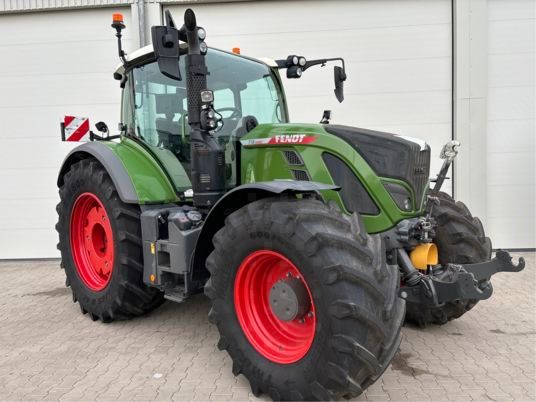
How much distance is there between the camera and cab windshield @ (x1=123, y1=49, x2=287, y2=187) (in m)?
3.88

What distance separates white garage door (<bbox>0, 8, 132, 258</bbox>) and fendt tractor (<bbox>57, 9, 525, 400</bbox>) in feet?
10.1

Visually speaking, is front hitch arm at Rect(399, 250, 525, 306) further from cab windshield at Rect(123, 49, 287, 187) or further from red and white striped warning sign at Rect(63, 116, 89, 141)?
red and white striped warning sign at Rect(63, 116, 89, 141)

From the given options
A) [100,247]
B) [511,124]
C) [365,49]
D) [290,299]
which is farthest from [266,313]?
[511,124]

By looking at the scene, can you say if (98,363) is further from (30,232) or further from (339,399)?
(30,232)

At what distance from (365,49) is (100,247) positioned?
189 inches

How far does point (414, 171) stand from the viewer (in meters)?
3.08

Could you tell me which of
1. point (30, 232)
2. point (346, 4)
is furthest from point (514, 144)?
point (30, 232)

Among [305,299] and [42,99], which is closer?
[305,299]

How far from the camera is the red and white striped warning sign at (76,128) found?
6000 millimetres

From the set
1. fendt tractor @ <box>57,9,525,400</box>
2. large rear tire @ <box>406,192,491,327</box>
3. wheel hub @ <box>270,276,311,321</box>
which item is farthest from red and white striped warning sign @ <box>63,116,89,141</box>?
large rear tire @ <box>406,192,491,327</box>

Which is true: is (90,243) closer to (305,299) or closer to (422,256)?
(305,299)

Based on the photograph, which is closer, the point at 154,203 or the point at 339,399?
the point at 339,399

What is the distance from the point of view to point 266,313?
2.90 metres

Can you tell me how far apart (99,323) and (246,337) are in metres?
2.00
